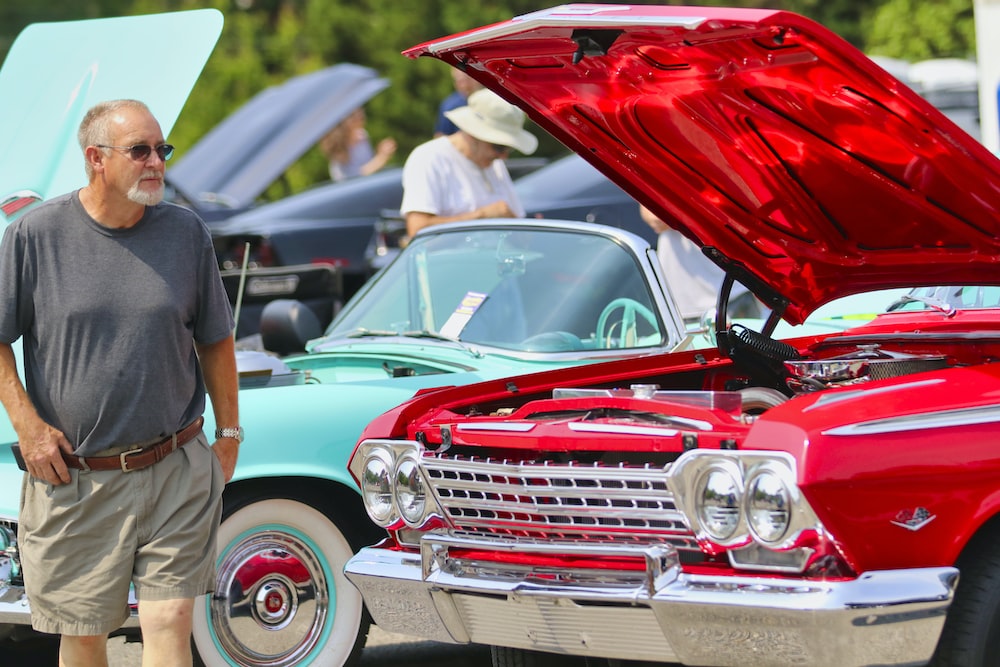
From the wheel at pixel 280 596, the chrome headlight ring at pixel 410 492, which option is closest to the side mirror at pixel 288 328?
the wheel at pixel 280 596

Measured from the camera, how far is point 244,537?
180 inches

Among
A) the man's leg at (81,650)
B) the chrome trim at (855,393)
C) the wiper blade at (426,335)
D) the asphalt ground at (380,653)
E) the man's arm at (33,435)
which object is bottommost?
the asphalt ground at (380,653)

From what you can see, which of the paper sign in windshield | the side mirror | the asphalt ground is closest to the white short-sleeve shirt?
the side mirror

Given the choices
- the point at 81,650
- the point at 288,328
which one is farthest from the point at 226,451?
the point at 288,328

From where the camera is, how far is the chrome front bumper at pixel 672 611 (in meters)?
3.10

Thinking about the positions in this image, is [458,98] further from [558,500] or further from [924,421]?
[924,421]

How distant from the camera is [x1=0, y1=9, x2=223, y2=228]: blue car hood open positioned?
5074 millimetres

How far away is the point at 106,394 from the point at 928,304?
2.94 m

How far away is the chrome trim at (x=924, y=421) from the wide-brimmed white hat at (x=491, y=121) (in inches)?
160

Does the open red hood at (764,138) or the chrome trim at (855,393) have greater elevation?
the open red hood at (764,138)

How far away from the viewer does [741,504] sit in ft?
10.6

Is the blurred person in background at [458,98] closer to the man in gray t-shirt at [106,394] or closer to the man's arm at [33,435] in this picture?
the man in gray t-shirt at [106,394]

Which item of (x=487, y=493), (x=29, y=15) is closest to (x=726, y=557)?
(x=487, y=493)

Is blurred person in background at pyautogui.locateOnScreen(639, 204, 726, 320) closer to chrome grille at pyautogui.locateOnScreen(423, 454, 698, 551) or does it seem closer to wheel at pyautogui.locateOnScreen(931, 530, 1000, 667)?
chrome grille at pyautogui.locateOnScreen(423, 454, 698, 551)
